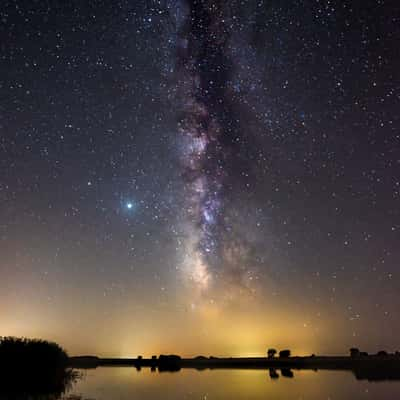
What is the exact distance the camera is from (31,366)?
94.5 ft

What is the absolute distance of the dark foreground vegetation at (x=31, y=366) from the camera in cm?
2648

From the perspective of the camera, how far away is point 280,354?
193 ft

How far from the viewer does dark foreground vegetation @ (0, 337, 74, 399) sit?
26.5m

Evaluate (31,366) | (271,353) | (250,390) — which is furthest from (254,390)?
(271,353)

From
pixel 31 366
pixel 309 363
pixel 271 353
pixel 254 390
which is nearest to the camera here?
pixel 254 390

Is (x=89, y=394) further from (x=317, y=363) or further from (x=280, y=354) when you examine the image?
(x=280, y=354)

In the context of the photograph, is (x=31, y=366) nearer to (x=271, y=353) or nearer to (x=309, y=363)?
(x=309, y=363)

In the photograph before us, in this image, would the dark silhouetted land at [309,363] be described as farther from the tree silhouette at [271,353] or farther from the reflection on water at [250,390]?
the reflection on water at [250,390]

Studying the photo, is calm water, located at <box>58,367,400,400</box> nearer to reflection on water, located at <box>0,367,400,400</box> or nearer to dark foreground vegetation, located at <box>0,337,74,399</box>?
reflection on water, located at <box>0,367,400,400</box>

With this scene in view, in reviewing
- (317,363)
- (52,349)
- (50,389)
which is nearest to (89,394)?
(50,389)

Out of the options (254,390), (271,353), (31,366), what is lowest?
(254,390)

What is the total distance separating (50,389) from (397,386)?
22.1 m

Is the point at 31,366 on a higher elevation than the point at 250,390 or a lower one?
higher

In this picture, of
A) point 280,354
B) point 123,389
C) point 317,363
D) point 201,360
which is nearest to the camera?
point 123,389
